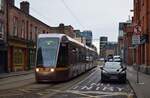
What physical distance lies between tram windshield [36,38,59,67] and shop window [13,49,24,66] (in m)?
24.6

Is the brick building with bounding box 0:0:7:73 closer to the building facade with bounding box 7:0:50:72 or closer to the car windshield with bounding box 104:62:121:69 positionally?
the building facade with bounding box 7:0:50:72

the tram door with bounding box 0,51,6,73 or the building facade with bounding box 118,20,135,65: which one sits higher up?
the building facade with bounding box 118,20,135,65

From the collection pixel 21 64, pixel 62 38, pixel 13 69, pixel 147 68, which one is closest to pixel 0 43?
pixel 13 69

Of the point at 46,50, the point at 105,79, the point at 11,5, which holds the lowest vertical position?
the point at 105,79

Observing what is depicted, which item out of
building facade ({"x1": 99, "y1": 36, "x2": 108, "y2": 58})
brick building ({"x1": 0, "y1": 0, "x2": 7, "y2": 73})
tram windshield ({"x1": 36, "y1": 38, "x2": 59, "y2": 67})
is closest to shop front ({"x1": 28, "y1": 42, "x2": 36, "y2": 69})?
brick building ({"x1": 0, "y1": 0, "x2": 7, "y2": 73})

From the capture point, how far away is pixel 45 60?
29.8 m

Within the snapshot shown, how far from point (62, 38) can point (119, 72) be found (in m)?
4.67

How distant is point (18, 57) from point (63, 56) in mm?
27153

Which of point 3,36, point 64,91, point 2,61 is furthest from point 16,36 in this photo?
point 64,91

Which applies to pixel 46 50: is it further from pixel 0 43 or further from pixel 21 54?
pixel 21 54

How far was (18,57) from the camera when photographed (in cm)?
5694

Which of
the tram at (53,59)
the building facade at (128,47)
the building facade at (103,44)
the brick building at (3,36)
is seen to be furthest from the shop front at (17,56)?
Result: the building facade at (103,44)

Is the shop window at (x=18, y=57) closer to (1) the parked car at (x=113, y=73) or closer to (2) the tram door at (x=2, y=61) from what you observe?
(2) the tram door at (x=2, y=61)

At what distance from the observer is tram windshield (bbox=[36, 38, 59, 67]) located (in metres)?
29.7
